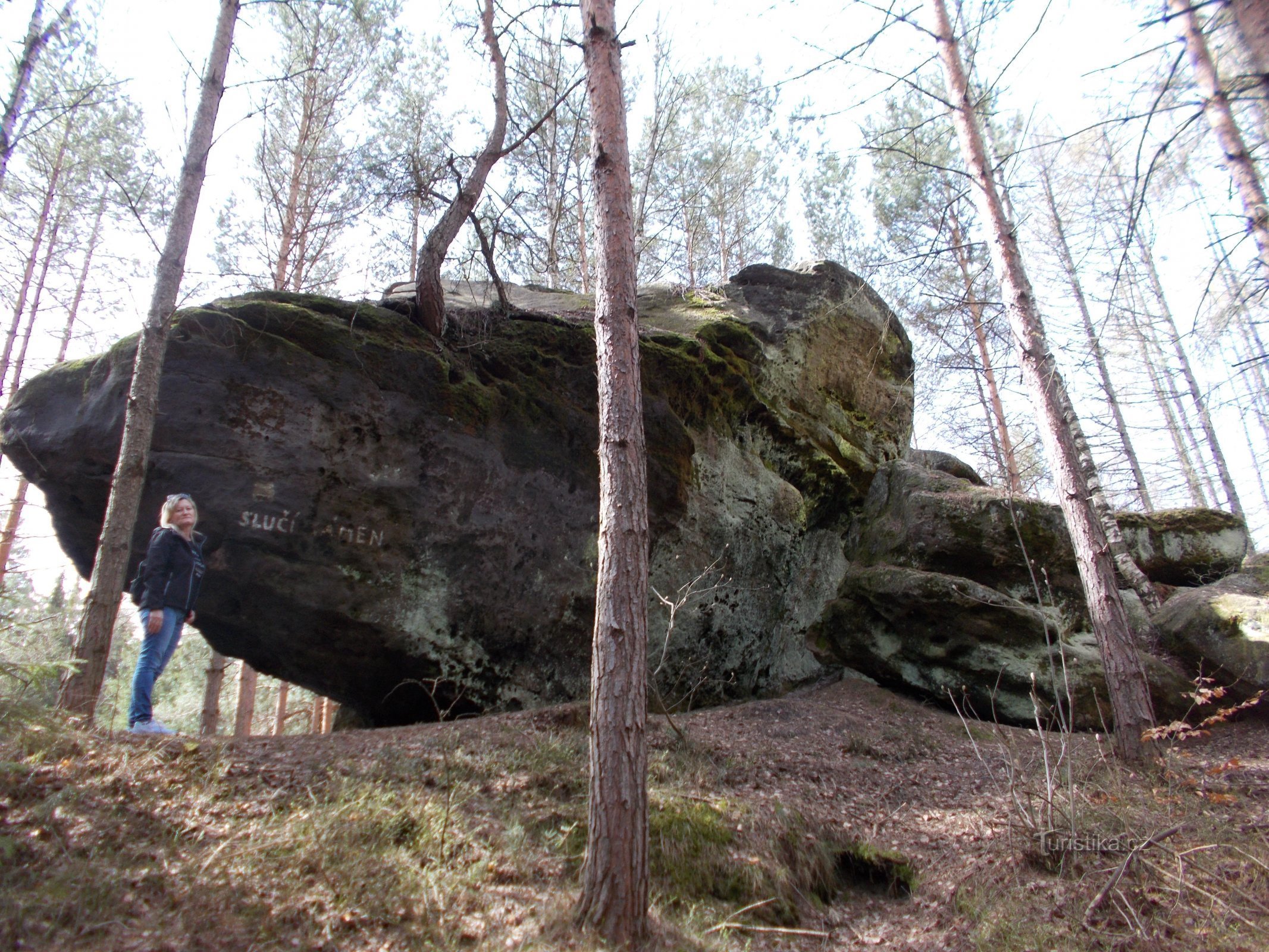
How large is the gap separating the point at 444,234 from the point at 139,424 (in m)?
3.27

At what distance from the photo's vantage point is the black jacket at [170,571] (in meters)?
5.03

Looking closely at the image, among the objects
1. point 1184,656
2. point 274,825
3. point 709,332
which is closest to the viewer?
point 274,825

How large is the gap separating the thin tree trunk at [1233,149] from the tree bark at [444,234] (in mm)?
5794

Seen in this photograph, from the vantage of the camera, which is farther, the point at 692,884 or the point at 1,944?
the point at 692,884

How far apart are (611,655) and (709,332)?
5.84 metres

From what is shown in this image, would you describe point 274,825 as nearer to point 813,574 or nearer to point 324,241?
point 813,574

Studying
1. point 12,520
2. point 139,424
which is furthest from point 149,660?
point 12,520

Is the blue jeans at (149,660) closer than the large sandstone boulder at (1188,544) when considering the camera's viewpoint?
Yes

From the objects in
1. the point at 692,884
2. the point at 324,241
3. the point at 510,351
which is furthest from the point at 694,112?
the point at 692,884

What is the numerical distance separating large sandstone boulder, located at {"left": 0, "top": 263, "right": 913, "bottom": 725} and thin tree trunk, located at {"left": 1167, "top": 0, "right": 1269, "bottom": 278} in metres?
4.92

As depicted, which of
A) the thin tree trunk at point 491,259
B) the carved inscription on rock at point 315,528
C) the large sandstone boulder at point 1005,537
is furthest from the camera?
the large sandstone boulder at point 1005,537

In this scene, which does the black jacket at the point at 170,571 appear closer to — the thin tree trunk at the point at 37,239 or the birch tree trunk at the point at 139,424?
the birch tree trunk at the point at 139,424

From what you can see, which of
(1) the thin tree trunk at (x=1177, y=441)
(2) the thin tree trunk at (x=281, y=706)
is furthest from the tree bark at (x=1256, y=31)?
(2) the thin tree trunk at (x=281, y=706)

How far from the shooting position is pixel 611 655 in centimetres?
365
